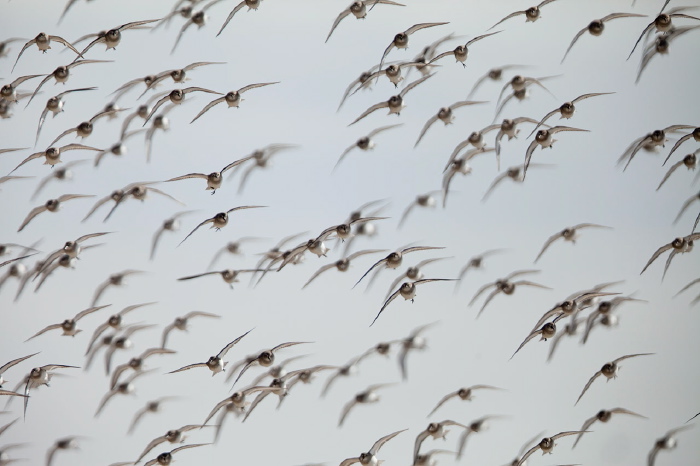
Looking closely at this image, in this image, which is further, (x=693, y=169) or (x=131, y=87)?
(x=131, y=87)

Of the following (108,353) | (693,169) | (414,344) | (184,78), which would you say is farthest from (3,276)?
(693,169)

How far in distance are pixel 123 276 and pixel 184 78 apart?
13.3ft

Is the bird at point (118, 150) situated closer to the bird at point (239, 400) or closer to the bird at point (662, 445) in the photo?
the bird at point (239, 400)

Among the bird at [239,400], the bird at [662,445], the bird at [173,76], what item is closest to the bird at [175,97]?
the bird at [173,76]

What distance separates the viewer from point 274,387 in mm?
17094

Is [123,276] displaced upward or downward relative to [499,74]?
downward

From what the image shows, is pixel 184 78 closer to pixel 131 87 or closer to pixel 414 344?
pixel 131 87

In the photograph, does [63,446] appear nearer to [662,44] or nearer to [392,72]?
[392,72]

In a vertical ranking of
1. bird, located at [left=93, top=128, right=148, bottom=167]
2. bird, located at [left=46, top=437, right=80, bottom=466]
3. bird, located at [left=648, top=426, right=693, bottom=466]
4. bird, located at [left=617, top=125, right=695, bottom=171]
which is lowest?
bird, located at [left=648, top=426, right=693, bottom=466]

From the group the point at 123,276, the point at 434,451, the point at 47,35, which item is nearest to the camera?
the point at 47,35

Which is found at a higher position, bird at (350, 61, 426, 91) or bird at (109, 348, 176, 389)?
bird at (350, 61, 426, 91)

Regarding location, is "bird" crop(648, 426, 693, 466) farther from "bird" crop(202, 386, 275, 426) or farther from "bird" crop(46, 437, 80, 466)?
"bird" crop(46, 437, 80, 466)

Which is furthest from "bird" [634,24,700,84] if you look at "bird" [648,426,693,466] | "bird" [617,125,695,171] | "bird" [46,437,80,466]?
"bird" [46,437,80,466]

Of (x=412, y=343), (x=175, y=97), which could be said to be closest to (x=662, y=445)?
(x=412, y=343)
